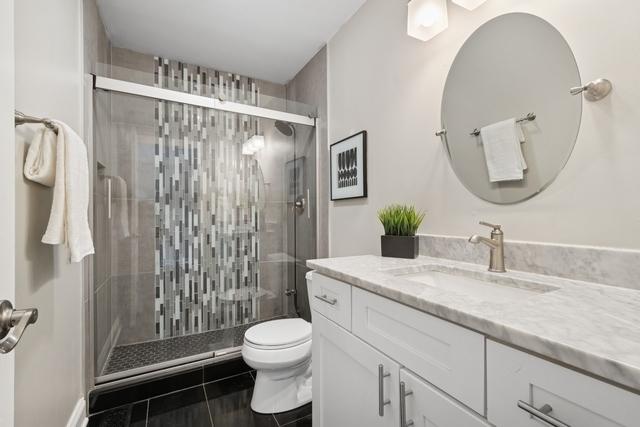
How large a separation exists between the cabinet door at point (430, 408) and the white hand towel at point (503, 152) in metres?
0.79

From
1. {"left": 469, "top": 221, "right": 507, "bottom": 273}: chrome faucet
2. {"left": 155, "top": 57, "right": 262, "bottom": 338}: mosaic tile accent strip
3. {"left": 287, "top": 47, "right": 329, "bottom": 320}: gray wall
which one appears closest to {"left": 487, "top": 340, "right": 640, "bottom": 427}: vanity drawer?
{"left": 469, "top": 221, "right": 507, "bottom": 273}: chrome faucet

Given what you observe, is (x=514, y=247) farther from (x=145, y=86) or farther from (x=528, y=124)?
(x=145, y=86)

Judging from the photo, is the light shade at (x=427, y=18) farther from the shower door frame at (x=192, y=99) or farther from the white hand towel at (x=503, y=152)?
the shower door frame at (x=192, y=99)

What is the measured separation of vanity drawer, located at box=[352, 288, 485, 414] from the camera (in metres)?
0.60

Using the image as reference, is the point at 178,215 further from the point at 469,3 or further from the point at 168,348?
the point at 469,3

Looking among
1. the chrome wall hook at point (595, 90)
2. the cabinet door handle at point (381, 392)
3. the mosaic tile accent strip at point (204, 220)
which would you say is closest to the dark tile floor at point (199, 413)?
the mosaic tile accent strip at point (204, 220)

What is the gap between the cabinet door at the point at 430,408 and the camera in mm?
611

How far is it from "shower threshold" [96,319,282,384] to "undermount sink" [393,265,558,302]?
5.11 ft

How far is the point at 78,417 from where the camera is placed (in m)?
1.44

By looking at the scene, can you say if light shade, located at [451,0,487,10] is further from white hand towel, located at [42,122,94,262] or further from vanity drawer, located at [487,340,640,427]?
white hand towel, located at [42,122,94,262]

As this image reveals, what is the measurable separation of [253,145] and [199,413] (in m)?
1.78

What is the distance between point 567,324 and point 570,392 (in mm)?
126

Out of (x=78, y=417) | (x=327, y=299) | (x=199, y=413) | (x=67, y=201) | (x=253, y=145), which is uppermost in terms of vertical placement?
(x=253, y=145)

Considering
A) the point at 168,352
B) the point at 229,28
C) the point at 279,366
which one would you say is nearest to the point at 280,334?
the point at 279,366
